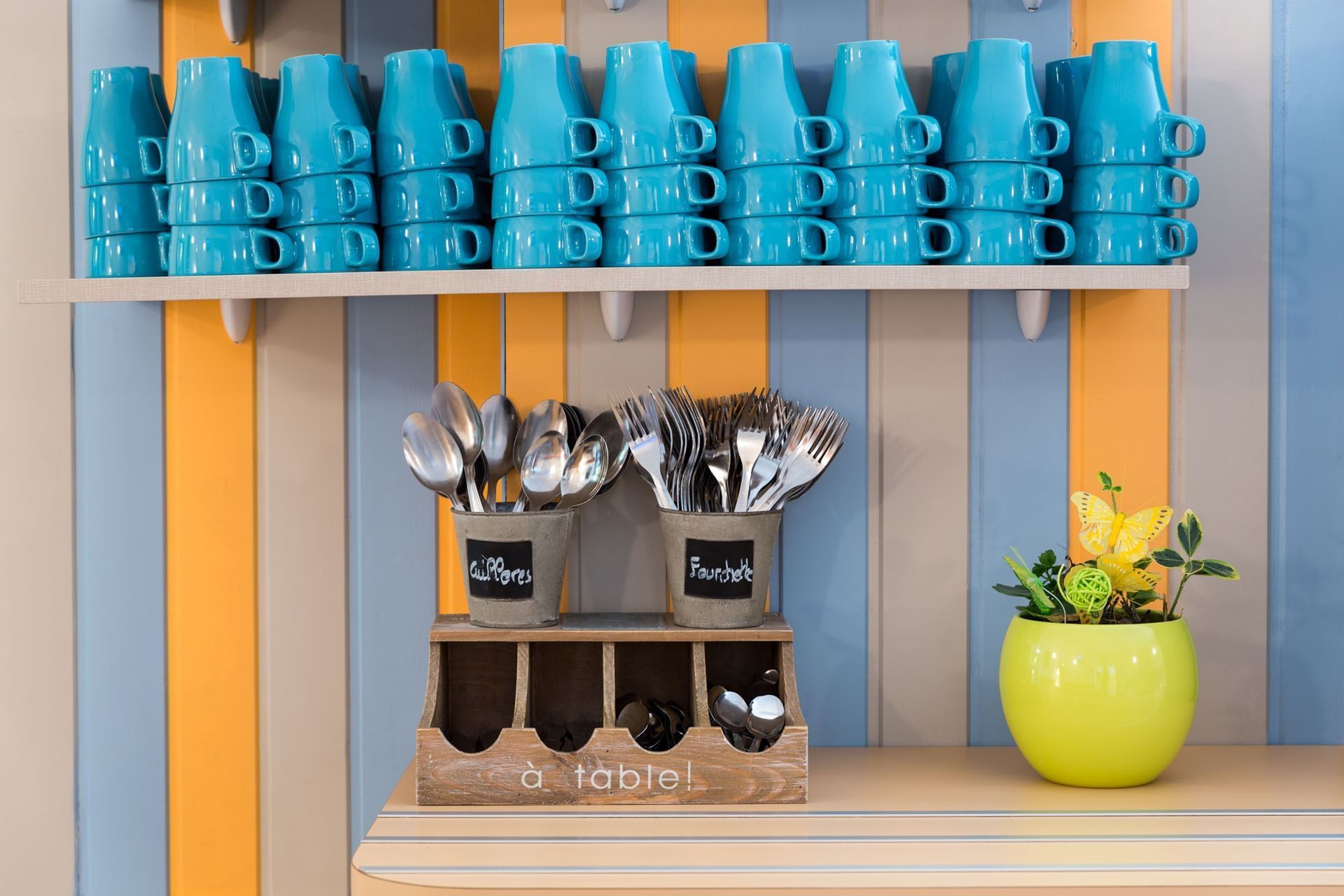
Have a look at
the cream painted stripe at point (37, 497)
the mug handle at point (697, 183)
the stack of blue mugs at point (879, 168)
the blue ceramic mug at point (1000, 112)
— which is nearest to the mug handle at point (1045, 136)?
the blue ceramic mug at point (1000, 112)

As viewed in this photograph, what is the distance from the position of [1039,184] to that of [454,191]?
0.64 meters

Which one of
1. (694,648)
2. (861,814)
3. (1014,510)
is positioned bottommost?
(861,814)

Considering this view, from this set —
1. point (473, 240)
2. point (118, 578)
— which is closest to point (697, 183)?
point (473, 240)

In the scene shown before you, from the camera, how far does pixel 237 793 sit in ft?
5.11

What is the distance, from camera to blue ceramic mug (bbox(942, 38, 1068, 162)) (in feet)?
4.03

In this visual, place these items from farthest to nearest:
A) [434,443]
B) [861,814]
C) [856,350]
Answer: [856,350] → [434,443] → [861,814]

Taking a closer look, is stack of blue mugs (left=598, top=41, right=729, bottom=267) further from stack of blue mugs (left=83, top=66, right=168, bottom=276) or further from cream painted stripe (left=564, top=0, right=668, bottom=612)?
stack of blue mugs (left=83, top=66, right=168, bottom=276)

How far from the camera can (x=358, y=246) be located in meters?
1.28

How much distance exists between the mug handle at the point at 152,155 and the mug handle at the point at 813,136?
73 cm

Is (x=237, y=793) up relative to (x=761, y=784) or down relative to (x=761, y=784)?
down

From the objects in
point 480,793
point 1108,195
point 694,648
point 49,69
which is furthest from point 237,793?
point 1108,195

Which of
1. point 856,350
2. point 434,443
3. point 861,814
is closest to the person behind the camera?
point 861,814

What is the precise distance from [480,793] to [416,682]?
0.41 m

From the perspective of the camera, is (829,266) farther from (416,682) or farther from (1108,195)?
(416,682)
